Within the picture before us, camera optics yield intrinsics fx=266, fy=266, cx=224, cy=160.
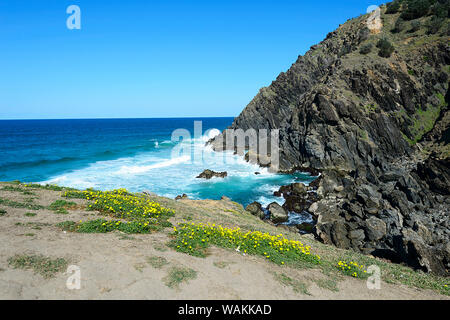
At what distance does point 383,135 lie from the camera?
45094mm

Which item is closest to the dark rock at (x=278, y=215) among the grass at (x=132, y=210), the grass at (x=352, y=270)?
the grass at (x=132, y=210)

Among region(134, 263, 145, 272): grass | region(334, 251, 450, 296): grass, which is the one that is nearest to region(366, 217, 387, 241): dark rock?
region(334, 251, 450, 296): grass

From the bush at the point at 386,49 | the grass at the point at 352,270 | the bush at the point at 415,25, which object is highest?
the bush at the point at 415,25

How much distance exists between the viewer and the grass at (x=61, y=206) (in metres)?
13.3

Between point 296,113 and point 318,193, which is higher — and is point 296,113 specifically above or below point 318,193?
above

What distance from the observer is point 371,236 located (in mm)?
21578

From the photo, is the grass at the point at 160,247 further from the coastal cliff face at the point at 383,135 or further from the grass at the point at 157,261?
the coastal cliff face at the point at 383,135

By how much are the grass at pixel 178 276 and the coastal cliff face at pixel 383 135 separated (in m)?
16.3

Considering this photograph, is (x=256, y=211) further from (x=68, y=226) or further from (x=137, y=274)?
(x=137, y=274)

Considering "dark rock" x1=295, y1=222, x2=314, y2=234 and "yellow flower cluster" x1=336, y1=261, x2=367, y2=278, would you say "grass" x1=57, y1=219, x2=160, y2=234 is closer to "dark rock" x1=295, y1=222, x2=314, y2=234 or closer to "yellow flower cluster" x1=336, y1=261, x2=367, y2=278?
"yellow flower cluster" x1=336, y1=261, x2=367, y2=278

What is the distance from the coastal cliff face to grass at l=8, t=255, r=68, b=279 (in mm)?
19253
